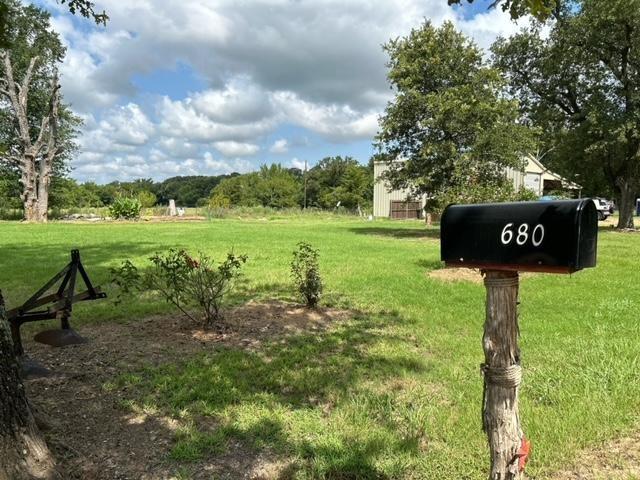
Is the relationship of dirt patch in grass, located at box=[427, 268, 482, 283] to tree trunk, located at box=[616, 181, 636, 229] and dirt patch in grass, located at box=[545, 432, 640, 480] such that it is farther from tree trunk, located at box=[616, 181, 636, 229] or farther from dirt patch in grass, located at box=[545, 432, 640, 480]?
tree trunk, located at box=[616, 181, 636, 229]

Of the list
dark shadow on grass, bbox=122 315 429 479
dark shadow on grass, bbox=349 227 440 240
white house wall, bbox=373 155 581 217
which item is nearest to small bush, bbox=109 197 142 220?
white house wall, bbox=373 155 581 217

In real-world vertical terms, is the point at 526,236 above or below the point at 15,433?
above

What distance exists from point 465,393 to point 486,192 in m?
6.00

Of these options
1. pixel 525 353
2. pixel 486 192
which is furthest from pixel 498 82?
pixel 525 353

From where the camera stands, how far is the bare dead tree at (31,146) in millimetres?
28422

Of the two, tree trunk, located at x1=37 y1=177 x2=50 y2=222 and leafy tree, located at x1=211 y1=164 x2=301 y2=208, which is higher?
leafy tree, located at x1=211 y1=164 x2=301 y2=208

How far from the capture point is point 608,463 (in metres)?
2.45

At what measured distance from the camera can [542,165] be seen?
33.8 metres

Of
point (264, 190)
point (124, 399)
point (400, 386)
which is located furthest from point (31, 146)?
point (264, 190)

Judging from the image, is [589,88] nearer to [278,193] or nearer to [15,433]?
[15,433]

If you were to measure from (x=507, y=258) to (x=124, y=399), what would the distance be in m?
2.78

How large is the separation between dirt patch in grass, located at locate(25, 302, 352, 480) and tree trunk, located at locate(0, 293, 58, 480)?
215 millimetres

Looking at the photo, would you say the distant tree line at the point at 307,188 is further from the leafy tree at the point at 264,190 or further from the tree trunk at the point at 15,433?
the tree trunk at the point at 15,433

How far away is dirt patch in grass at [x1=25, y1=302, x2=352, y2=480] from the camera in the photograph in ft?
8.05
